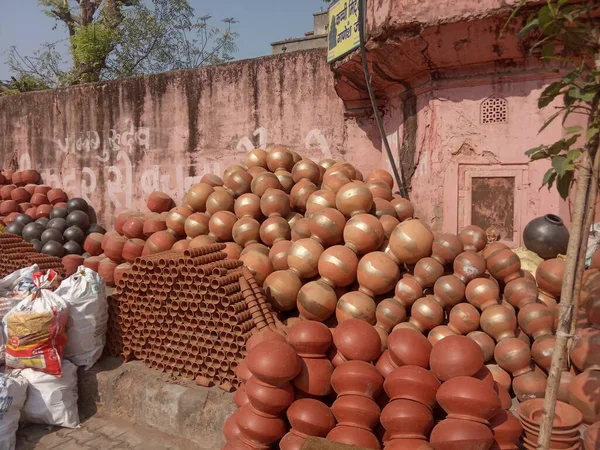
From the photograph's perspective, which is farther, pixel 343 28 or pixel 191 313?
pixel 343 28

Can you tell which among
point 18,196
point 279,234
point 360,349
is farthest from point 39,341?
point 18,196

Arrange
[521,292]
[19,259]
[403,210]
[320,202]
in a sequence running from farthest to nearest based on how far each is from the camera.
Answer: [19,259] < [403,210] < [320,202] < [521,292]

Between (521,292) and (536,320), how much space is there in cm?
33

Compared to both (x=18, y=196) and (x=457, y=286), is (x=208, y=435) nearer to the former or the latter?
(x=457, y=286)

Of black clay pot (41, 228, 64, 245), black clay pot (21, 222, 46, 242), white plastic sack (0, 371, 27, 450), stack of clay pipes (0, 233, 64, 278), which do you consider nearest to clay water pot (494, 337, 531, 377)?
white plastic sack (0, 371, 27, 450)

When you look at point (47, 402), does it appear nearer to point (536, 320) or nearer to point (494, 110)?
point (536, 320)

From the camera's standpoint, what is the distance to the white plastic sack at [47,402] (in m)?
4.09

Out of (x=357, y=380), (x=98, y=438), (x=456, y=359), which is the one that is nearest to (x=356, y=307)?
(x=357, y=380)

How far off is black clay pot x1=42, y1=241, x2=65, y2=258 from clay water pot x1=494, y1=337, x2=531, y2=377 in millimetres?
6995

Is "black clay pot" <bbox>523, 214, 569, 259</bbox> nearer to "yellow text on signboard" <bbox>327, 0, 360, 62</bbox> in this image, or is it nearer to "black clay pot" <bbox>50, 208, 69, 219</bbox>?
"yellow text on signboard" <bbox>327, 0, 360, 62</bbox>

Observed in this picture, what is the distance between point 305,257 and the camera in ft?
13.7

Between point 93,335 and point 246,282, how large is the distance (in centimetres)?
185

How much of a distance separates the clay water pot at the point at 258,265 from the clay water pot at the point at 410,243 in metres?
1.28

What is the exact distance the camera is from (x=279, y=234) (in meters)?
4.84
